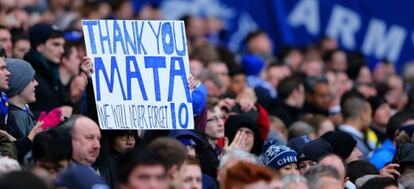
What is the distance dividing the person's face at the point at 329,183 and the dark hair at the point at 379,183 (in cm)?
50

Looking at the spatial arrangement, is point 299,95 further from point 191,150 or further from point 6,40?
point 191,150

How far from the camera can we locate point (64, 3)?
22047 millimetres

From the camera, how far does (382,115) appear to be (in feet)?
63.8

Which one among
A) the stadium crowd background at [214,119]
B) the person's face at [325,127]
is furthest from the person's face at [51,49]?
the person's face at [325,127]

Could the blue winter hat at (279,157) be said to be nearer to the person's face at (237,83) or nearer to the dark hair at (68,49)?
the dark hair at (68,49)

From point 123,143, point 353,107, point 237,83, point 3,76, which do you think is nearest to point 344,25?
point 237,83

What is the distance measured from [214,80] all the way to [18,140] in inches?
186

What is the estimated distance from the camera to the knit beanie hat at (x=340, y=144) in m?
15.4

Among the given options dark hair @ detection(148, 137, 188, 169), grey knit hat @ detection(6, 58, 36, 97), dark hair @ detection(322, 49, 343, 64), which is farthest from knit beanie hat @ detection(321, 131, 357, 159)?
dark hair @ detection(322, 49, 343, 64)

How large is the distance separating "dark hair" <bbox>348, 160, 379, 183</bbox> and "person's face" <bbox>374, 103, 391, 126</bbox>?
4746 mm

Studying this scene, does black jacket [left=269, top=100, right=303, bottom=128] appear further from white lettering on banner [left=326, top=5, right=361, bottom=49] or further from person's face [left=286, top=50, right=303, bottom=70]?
white lettering on banner [left=326, top=5, right=361, bottom=49]

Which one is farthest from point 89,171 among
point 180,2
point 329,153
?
point 180,2

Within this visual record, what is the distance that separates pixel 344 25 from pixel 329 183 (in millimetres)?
12474

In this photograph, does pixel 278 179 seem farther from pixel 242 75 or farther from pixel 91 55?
pixel 242 75
